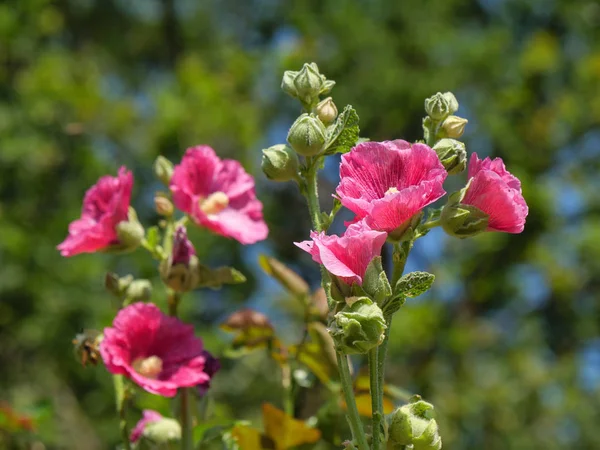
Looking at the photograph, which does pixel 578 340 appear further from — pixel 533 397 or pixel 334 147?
pixel 334 147

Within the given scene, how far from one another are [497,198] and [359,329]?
0.16 metres

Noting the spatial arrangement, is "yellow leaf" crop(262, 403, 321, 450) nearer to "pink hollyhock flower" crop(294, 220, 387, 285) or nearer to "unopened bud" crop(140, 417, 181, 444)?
"unopened bud" crop(140, 417, 181, 444)

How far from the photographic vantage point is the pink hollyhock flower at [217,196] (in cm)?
75

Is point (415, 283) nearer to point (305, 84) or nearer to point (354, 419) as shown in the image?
point (354, 419)

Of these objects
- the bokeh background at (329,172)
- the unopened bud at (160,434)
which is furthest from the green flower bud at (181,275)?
the bokeh background at (329,172)

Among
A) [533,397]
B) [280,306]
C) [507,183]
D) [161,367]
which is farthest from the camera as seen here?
[533,397]

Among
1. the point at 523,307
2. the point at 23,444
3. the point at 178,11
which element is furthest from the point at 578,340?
the point at 23,444

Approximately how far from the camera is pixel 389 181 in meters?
0.55

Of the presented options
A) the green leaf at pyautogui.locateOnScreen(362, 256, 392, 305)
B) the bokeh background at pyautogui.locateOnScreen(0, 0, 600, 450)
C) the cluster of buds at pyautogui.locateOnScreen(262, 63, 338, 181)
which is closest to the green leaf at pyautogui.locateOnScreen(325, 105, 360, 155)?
the cluster of buds at pyautogui.locateOnScreen(262, 63, 338, 181)

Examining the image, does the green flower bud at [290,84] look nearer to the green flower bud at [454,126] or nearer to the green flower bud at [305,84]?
the green flower bud at [305,84]

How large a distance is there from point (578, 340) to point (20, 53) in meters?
4.77

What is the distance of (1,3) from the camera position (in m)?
4.70

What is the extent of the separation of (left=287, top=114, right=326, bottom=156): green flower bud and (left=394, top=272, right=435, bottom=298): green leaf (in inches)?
4.8


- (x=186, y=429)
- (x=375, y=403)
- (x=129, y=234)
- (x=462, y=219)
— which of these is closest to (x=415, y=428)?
(x=375, y=403)
